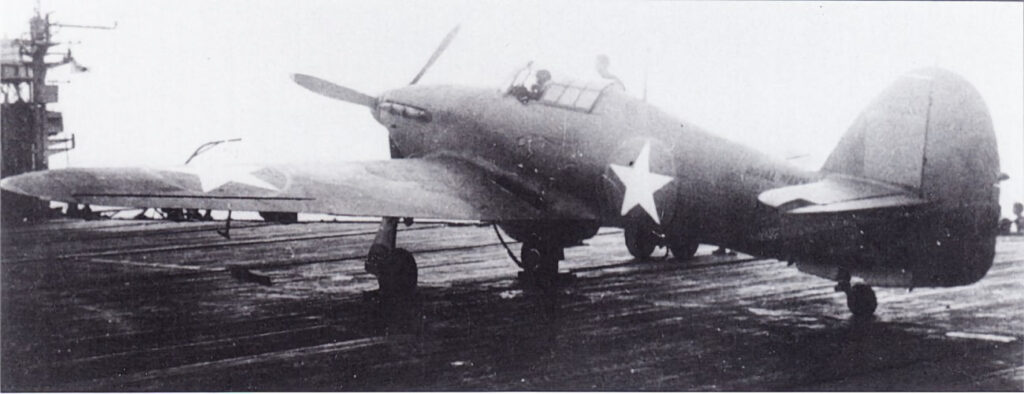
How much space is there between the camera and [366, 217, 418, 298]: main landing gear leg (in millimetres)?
9688

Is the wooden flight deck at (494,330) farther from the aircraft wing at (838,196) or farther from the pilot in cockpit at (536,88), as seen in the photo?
the pilot in cockpit at (536,88)

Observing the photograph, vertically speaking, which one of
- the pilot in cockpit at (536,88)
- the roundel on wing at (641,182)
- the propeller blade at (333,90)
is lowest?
the roundel on wing at (641,182)

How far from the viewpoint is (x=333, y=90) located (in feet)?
40.6

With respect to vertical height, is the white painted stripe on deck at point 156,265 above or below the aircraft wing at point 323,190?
below

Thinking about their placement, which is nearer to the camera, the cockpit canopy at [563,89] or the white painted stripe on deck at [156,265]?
the cockpit canopy at [563,89]

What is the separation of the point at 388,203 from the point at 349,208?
1.43ft

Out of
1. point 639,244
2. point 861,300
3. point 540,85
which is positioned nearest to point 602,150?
point 540,85

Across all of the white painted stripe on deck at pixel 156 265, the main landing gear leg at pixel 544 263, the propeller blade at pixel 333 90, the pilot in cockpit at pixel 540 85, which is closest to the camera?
the pilot in cockpit at pixel 540 85

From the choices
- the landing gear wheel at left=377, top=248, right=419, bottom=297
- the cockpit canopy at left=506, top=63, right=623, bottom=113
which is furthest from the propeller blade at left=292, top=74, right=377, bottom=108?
the landing gear wheel at left=377, top=248, right=419, bottom=297

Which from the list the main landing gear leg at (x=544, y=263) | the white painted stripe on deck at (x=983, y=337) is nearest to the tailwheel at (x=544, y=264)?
the main landing gear leg at (x=544, y=263)

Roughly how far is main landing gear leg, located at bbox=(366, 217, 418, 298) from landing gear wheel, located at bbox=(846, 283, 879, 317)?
4.08 m

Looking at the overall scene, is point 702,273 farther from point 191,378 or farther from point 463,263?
point 191,378

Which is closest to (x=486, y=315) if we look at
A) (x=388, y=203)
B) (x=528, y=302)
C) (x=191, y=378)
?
(x=528, y=302)

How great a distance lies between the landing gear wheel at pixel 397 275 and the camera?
31.8 ft
